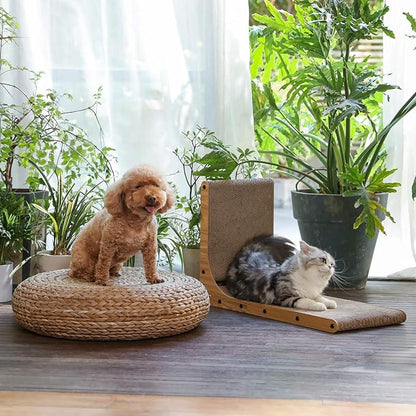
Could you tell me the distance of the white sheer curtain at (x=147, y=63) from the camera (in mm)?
4328

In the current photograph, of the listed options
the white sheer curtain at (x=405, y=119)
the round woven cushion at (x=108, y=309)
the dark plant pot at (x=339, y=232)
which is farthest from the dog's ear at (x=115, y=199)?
the white sheer curtain at (x=405, y=119)

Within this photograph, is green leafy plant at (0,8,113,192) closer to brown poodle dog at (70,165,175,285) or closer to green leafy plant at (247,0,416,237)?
brown poodle dog at (70,165,175,285)

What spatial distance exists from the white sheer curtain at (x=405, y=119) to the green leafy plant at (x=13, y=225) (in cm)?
179

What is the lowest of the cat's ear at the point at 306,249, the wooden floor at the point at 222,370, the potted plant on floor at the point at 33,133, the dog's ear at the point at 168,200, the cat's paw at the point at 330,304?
the wooden floor at the point at 222,370

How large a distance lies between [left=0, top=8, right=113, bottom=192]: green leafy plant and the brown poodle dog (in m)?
0.63

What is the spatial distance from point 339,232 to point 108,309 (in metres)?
1.36

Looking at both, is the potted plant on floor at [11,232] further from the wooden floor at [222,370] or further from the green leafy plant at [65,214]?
the wooden floor at [222,370]

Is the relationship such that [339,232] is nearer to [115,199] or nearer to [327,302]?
[327,302]

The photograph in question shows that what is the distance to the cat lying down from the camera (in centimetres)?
345

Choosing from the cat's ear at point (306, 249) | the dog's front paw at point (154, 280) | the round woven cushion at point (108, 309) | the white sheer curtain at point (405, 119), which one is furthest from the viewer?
the white sheer curtain at point (405, 119)

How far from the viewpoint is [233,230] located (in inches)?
150

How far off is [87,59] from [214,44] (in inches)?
25.8

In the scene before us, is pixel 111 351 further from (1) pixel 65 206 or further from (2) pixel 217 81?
(2) pixel 217 81

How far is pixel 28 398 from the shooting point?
97.7 inches
